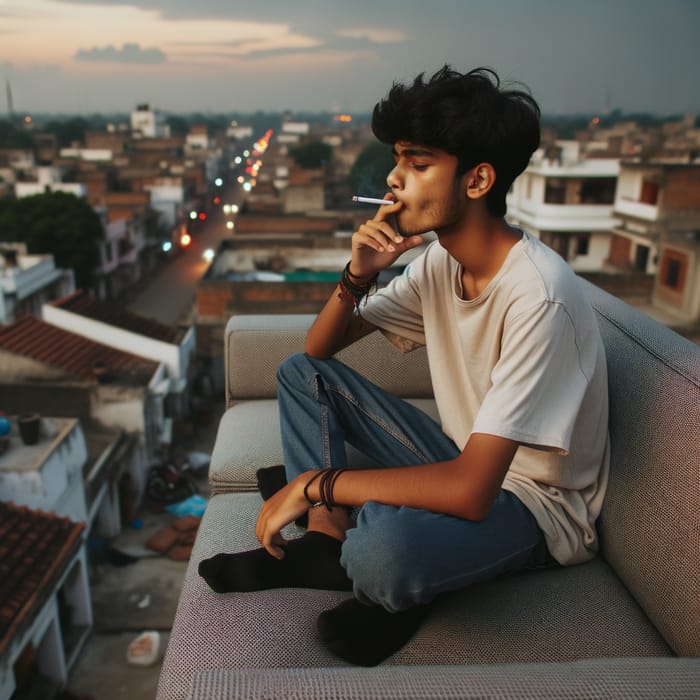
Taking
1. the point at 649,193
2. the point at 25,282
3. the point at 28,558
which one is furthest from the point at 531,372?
the point at 649,193

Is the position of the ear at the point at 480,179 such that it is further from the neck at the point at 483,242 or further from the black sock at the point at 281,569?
the black sock at the point at 281,569

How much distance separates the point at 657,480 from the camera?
1509 millimetres

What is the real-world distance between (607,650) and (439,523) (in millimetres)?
408

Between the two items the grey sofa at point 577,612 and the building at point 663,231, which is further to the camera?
the building at point 663,231

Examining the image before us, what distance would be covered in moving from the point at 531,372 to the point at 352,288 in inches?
28.9

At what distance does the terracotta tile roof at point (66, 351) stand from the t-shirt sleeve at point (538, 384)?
9.46m

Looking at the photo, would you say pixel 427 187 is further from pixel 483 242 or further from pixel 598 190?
pixel 598 190

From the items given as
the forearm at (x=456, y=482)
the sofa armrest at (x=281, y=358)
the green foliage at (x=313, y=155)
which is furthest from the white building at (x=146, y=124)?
the forearm at (x=456, y=482)

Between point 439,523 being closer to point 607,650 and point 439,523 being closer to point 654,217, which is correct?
point 607,650

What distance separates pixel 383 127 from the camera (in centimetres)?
157

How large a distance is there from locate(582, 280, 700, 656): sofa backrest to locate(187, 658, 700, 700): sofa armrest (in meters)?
0.42

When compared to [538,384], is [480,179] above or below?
above

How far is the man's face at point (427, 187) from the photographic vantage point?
1.54 m

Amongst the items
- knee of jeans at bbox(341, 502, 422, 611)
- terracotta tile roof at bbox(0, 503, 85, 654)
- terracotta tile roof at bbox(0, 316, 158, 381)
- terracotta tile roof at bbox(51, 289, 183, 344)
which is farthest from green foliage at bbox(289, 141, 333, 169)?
knee of jeans at bbox(341, 502, 422, 611)
